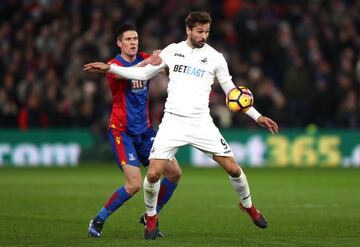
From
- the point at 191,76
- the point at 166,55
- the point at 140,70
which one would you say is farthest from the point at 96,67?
the point at 191,76

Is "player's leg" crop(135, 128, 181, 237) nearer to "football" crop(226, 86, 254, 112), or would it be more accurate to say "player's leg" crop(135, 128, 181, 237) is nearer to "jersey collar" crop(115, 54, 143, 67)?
"jersey collar" crop(115, 54, 143, 67)

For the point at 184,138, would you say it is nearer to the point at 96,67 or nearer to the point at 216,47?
the point at 96,67

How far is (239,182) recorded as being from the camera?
10414 millimetres

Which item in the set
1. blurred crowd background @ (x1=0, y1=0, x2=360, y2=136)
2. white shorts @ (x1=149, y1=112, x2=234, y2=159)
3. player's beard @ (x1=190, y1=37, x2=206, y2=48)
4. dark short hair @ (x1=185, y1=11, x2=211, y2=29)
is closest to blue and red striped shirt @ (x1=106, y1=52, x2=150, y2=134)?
white shorts @ (x1=149, y1=112, x2=234, y2=159)

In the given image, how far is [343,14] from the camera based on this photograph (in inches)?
959

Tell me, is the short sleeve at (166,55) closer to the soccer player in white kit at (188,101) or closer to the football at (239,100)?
the soccer player in white kit at (188,101)

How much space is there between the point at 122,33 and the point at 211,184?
8020 mm

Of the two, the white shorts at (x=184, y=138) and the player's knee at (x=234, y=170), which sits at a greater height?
the white shorts at (x=184, y=138)

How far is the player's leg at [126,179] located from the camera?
415 inches

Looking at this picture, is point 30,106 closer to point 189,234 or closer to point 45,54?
point 45,54

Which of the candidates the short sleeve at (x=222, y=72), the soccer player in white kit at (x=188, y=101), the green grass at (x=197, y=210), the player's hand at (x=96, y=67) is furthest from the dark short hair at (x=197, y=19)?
the green grass at (x=197, y=210)

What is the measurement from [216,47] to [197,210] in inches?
430

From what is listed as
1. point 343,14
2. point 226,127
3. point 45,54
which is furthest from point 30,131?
point 343,14

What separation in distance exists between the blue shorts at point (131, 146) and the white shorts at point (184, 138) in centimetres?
67
